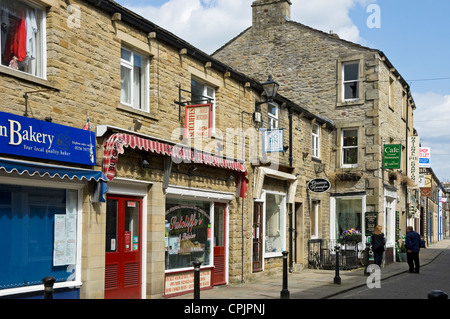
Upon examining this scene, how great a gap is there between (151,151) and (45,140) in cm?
280

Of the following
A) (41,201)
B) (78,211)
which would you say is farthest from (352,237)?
(41,201)

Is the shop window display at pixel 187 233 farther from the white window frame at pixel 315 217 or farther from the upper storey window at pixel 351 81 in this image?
the upper storey window at pixel 351 81

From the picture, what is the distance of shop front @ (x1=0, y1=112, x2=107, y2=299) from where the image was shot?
9095 millimetres

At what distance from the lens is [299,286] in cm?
1567

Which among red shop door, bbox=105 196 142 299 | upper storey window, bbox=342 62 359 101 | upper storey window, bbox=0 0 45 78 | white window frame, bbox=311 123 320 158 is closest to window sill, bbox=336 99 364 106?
upper storey window, bbox=342 62 359 101

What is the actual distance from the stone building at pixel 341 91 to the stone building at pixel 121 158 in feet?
23.4

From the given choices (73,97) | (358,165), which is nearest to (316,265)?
(358,165)

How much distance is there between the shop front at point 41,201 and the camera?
29.8 feet

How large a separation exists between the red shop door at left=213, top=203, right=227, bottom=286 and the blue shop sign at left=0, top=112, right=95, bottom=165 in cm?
581

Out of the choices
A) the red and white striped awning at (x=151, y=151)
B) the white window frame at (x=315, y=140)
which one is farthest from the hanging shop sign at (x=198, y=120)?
the white window frame at (x=315, y=140)

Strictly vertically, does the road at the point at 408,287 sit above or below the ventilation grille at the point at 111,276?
below

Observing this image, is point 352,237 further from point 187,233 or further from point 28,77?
point 28,77

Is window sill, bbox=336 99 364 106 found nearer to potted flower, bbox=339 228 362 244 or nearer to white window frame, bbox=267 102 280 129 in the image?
potted flower, bbox=339 228 362 244

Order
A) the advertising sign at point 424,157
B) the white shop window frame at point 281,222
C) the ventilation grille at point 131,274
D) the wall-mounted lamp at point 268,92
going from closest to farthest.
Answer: the ventilation grille at point 131,274 < the wall-mounted lamp at point 268,92 < the white shop window frame at point 281,222 < the advertising sign at point 424,157
